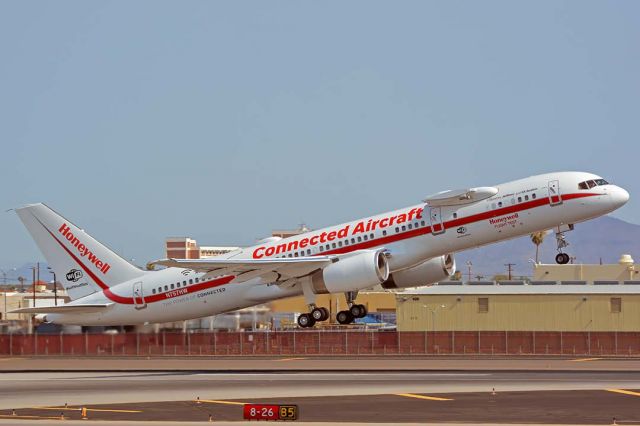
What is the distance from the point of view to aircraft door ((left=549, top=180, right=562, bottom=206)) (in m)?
63.8

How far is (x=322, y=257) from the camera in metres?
69.6

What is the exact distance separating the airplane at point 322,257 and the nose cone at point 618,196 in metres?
0.05

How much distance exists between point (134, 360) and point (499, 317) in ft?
115

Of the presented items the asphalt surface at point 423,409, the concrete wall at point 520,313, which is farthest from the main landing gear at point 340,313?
the concrete wall at point 520,313

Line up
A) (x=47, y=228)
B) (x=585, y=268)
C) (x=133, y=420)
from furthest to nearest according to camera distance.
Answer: (x=585, y=268), (x=47, y=228), (x=133, y=420)

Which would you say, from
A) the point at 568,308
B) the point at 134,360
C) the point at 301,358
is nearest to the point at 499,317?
the point at 568,308

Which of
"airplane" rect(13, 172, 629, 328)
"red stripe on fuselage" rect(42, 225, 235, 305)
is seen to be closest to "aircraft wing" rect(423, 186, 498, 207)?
"airplane" rect(13, 172, 629, 328)

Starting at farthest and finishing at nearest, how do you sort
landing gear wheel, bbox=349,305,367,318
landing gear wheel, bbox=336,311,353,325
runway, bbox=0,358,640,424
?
landing gear wheel, bbox=336,311,353,325 → landing gear wheel, bbox=349,305,367,318 → runway, bbox=0,358,640,424

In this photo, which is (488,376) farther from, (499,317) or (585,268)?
(585,268)

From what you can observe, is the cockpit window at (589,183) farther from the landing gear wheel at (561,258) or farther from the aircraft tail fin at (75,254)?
the aircraft tail fin at (75,254)

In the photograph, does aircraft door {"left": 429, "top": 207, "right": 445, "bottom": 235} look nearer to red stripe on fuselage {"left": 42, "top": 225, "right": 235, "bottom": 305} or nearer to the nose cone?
the nose cone

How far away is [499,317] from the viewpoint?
349 ft

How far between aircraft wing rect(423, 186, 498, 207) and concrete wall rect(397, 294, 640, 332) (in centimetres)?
4142

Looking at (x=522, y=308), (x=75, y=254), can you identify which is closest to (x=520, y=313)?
(x=522, y=308)
